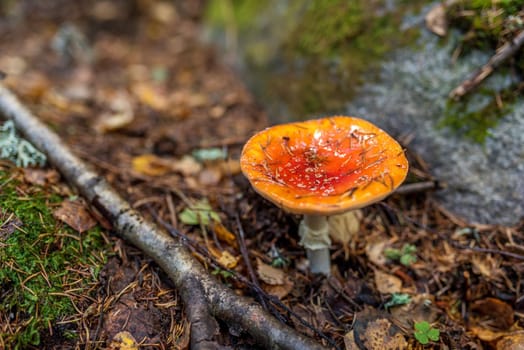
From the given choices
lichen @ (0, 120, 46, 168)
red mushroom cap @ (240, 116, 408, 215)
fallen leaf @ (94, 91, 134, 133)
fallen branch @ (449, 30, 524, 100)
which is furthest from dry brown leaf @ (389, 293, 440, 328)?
fallen leaf @ (94, 91, 134, 133)

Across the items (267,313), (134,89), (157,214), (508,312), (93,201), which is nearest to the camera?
(267,313)

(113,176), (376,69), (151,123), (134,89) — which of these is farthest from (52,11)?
(376,69)

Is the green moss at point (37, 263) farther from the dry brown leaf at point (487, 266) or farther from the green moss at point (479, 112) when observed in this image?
the green moss at point (479, 112)

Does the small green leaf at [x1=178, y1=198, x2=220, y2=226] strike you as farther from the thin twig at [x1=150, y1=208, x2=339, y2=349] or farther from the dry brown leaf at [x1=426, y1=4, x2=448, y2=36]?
the dry brown leaf at [x1=426, y1=4, x2=448, y2=36]

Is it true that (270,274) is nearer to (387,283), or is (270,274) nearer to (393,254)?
(387,283)

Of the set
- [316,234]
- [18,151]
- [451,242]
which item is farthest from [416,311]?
[18,151]

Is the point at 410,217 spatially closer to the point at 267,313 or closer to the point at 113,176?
the point at 267,313
